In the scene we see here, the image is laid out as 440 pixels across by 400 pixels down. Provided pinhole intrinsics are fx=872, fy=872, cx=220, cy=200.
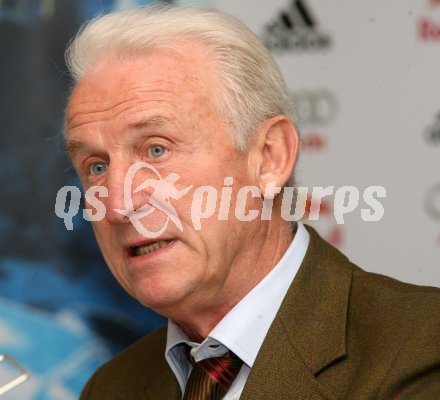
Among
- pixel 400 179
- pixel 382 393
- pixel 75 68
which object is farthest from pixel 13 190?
pixel 382 393

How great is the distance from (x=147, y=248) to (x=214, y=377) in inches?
12.5

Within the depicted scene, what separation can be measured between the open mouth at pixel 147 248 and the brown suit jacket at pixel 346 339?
29 centimetres

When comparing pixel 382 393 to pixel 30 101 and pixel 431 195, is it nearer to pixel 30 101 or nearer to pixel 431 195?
pixel 431 195

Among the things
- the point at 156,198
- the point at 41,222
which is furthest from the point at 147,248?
the point at 41,222

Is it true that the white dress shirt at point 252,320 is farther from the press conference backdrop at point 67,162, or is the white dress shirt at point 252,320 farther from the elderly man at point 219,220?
the press conference backdrop at point 67,162

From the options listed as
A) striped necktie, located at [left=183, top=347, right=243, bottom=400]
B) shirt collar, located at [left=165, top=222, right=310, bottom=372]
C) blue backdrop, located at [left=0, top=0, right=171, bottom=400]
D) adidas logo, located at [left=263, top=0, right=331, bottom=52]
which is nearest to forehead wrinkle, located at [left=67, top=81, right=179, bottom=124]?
shirt collar, located at [left=165, top=222, right=310, bottom=372]

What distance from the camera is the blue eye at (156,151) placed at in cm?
186

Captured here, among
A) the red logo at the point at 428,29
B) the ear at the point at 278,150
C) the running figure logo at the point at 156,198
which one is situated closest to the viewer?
the running figure logo at the point at 156,198

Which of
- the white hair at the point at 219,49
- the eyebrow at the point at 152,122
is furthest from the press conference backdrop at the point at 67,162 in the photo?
the eyebrow at the point at 152,122

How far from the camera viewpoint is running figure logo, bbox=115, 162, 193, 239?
1831mm

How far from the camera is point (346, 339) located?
1789mm

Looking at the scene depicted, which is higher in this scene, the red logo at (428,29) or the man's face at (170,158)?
the red logo at (428,29)

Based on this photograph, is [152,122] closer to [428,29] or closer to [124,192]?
[124,192]

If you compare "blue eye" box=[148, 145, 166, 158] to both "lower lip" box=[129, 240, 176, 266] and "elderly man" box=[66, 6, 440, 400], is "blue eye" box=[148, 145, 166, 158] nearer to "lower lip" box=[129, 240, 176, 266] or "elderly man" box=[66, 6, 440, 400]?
"elderly man" box=[66, 6, 440, 400]
